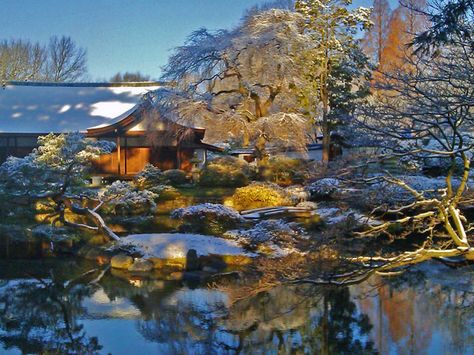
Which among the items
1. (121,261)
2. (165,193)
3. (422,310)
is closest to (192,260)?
(121,261)

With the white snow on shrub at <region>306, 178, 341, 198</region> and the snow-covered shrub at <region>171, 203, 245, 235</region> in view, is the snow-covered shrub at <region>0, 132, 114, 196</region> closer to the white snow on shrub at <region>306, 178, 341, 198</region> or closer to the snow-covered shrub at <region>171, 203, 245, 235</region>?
the snow-covered shrub at <region>171, 203, 245, 235</region>

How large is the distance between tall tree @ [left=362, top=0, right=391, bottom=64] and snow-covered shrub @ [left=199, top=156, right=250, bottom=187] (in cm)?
1346

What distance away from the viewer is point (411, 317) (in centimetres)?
1028

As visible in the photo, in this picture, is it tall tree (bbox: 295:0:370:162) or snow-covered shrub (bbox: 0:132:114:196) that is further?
tall tree (bbox: 295:0:370:162)

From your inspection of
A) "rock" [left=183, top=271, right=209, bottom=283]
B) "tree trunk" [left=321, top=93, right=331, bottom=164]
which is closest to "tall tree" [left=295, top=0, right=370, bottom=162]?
"tree trunk" [left=321, top=93, right=331, bottom=164]

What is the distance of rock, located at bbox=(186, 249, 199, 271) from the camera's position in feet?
49.2

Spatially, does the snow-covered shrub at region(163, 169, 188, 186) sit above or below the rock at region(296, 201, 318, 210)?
above

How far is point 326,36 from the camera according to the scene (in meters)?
25.1

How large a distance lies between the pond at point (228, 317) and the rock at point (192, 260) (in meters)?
1.52

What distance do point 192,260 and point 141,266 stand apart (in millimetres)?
1499

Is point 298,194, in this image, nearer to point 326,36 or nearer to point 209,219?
point 209,219

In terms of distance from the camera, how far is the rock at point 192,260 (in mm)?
14984

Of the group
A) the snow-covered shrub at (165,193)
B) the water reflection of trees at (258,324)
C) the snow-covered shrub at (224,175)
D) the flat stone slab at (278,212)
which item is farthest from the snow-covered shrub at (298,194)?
the water reflection of trees at (258,324)

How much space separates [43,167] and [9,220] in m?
2.14
